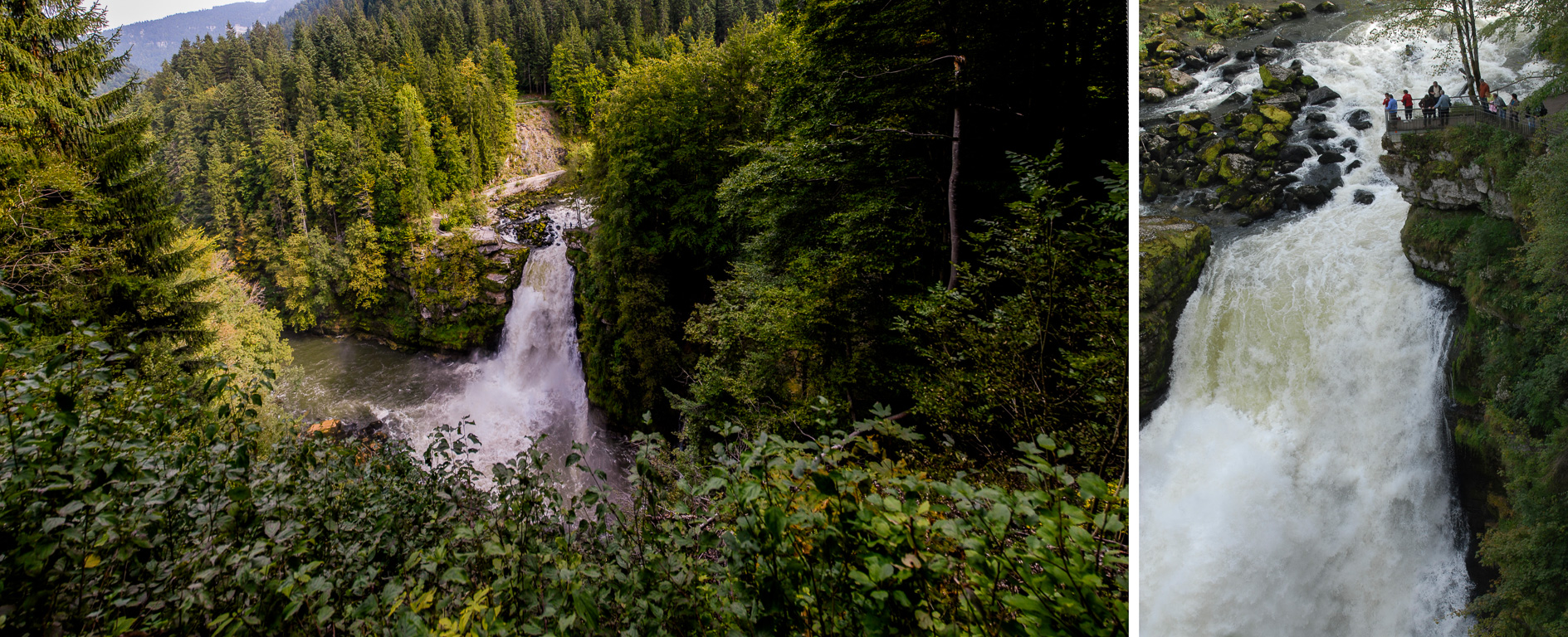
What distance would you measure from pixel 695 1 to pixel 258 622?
3594 centimetres

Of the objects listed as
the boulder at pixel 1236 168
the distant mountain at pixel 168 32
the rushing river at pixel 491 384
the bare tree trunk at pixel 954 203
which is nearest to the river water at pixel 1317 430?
the boulder at pixel 1236 168

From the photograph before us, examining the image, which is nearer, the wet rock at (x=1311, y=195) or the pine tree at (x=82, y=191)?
the wet rock at (x=1311, y=195)

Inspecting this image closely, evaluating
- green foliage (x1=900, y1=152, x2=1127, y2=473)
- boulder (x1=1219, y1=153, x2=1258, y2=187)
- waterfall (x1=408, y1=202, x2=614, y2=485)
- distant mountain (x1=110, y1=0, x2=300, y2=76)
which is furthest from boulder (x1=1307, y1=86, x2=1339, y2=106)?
distant mountain (x1=110, y1=0, x2=300, y2=76)

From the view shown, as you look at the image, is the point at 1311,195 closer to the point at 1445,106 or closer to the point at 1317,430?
the point at 1445,106

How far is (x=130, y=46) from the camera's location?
4.14 metres

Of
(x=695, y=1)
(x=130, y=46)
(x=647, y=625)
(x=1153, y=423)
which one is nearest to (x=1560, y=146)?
(x=1153, y=423)

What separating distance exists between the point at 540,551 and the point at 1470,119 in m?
2.31

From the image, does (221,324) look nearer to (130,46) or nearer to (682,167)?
(130,46)

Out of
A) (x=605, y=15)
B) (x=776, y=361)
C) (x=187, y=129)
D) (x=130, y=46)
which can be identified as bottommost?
(x=776, y=361)

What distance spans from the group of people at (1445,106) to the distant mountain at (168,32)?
22.1 feet

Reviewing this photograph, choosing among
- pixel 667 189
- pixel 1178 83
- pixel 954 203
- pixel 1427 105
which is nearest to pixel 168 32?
pixel 667 189

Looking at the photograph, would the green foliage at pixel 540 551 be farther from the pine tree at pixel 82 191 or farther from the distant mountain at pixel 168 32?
the distant mountain at pixel 168 32

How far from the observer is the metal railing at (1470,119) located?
946 millimetres

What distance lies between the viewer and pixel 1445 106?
1.12 meters
